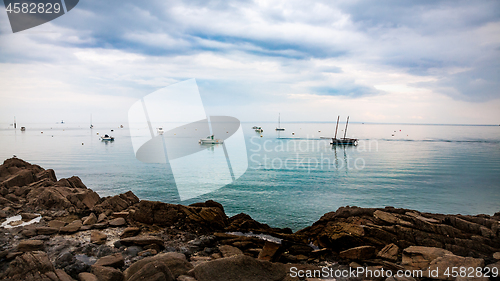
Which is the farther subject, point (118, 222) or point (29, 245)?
point (118, 222)

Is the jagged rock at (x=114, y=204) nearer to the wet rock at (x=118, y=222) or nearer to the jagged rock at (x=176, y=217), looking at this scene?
the wet rock at (x=118, y=222)

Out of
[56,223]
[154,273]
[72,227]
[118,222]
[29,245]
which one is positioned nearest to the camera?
[154,273]

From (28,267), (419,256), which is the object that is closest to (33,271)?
(28,267)

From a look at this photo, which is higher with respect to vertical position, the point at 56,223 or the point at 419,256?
the point at 56,223

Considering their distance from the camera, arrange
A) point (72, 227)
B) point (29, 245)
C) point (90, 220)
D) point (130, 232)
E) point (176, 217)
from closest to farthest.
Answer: point (29, 245), point (130, 232), point (72, 227), point (90, 220), point (176, 217)

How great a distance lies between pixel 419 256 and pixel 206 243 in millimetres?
5390

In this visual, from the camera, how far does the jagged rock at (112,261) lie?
5.67 metres

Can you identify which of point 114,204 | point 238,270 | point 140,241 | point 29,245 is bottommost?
point 238,270

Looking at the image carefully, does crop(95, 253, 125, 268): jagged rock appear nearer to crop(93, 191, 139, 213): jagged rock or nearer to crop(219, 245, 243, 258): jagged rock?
crop(219, 245, 243, 258): jagged rock

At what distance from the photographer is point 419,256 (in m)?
6.42

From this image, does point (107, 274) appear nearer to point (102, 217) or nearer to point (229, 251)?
point (229, 251)

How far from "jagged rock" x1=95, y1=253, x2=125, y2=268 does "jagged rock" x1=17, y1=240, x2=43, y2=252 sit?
1913mm

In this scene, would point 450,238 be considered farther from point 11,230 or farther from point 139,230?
point 11,230

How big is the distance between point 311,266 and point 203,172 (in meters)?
28.7
